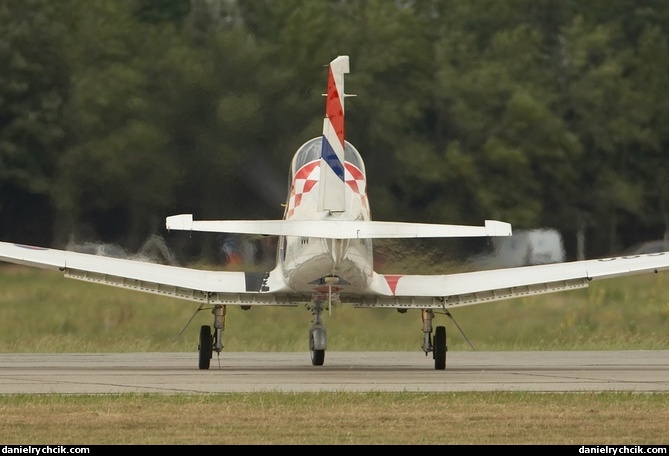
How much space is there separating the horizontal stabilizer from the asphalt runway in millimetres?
1676

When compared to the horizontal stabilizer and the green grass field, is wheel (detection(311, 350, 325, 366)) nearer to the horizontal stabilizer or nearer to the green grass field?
the horizontal stabilizer

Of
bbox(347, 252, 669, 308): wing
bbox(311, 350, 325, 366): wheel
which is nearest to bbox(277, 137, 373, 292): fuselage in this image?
bbox(347, 252, 669, 308): wing

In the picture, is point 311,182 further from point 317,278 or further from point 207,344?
point 207,344

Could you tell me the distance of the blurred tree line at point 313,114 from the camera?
2816cm

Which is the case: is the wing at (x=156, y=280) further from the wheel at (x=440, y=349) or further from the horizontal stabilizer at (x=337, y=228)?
the horizontal stabilizer at (x=337, y=228)


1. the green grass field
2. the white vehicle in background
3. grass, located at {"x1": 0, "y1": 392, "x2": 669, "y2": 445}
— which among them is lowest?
grass, located at {"x1": 0, "y1": 392, "x2": 669, "y2": 445}

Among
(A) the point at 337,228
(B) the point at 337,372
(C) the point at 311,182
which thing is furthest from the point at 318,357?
(A) the point at 337,228

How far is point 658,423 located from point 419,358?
11456mm

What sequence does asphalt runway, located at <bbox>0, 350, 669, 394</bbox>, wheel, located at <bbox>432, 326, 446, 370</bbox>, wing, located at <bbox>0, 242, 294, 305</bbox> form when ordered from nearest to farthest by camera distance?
asphalt runway, located at <bbox>0, 350, 669, 394</bbox> < wing, located at <bbox>0, 242, 294, 305</bbox> < wheel, located at <bbox>432, 326, 446, 370</bbox>

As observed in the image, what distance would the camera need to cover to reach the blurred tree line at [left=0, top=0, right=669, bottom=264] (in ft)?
92.4

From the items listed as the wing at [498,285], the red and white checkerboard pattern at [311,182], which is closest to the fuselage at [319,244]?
the red and white checkerboard pattern at [311,182]

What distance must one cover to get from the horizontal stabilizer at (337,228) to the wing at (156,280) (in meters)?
2.63

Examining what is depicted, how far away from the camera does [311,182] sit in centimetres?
1986
